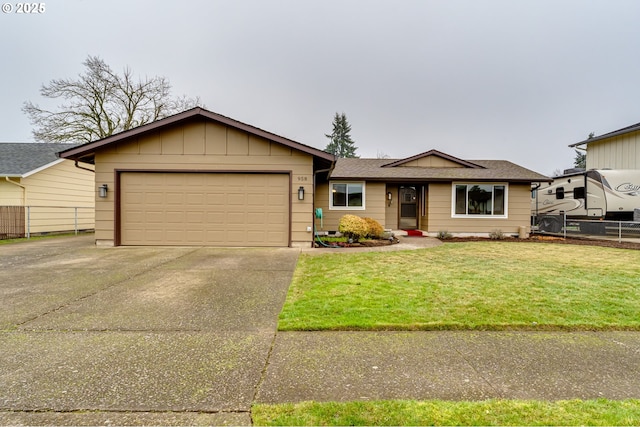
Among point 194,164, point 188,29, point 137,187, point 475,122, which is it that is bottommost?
point 137,187

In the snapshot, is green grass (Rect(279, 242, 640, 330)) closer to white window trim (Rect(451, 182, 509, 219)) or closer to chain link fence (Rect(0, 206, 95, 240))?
white window trim (Rect(451, 182, 509, 219))

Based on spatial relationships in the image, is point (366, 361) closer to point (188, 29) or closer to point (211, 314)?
point (211, 314)

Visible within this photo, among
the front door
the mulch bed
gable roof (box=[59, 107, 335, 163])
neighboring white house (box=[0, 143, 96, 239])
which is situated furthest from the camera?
the front door

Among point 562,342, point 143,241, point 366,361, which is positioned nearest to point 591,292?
point 562,342

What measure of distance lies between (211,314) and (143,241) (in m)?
6.93

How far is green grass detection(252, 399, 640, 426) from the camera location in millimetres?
1809

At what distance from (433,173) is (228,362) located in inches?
474

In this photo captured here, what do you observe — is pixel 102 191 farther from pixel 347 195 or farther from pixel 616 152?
pixel 616 152

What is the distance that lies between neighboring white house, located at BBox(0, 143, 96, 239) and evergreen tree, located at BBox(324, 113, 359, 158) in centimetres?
3849

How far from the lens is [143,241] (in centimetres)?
917

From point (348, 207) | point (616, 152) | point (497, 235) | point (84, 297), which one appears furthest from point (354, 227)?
point (616, 152)

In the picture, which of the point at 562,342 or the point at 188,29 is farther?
the point at 188,29

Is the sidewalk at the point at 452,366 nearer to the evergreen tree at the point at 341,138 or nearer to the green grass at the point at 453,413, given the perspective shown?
the green grass at the point at 453,413

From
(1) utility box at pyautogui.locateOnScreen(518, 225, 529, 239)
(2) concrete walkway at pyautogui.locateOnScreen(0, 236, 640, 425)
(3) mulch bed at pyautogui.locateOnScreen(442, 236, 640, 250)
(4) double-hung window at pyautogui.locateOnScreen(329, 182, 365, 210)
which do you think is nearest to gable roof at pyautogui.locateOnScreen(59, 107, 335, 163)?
(4) double-hung window at pyautogui.locateOnScreen(329, 182, 365, 210)
